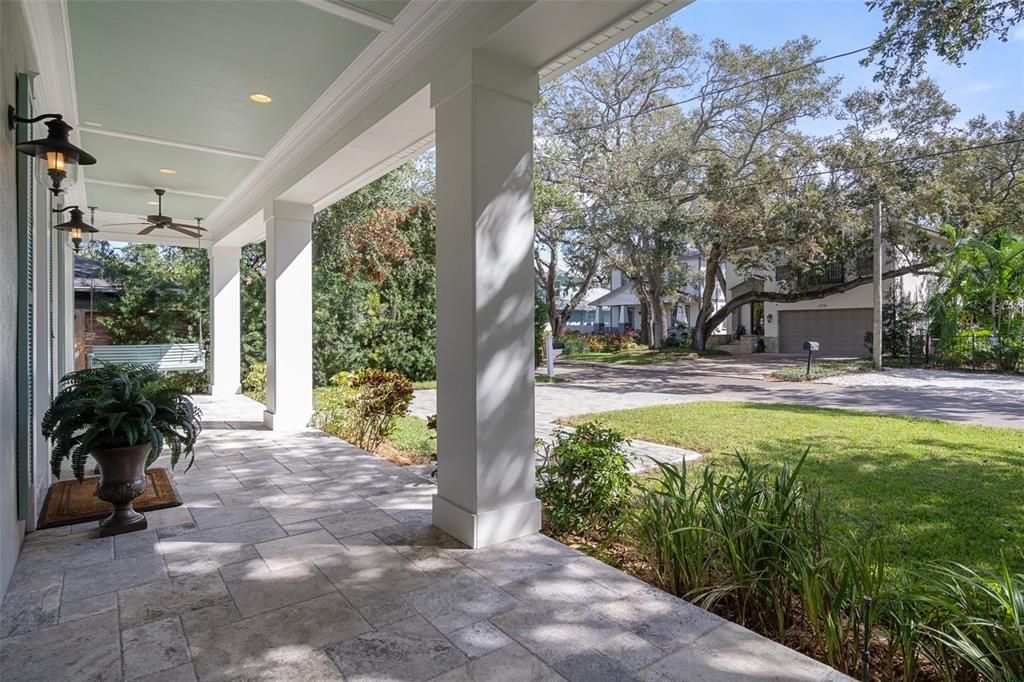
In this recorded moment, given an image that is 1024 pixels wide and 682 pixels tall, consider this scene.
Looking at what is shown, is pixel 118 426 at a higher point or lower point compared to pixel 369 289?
lower

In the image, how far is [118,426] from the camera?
9.88ft

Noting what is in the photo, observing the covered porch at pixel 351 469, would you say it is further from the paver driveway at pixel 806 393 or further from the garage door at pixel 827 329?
the garage door at pixel 827 329

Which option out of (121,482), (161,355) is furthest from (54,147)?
(161,355)

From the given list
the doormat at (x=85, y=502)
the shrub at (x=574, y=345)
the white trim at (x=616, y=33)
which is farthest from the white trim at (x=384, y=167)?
the shrub at (x=574, y=345)

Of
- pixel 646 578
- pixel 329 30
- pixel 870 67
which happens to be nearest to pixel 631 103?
pixel 870 67

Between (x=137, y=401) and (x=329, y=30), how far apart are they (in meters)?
2.36

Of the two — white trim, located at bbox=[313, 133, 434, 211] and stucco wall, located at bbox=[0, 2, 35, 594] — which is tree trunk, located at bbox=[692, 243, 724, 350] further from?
stucco wall, located at bbox=[0, 2, 35, 594]

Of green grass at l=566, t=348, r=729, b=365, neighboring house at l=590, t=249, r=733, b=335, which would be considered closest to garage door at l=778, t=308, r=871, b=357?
green grass at l=566, t=348, r=729, b=365

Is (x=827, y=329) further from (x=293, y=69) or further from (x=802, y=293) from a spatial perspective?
(x=293, y=69)

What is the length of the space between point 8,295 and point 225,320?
25.3 feet

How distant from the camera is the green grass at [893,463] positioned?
135 inches

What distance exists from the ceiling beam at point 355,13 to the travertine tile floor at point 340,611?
9.53ft

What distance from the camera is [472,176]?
9.73 feet

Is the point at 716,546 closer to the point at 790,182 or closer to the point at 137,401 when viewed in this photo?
the point at 137,401
